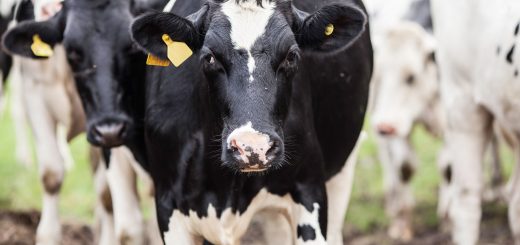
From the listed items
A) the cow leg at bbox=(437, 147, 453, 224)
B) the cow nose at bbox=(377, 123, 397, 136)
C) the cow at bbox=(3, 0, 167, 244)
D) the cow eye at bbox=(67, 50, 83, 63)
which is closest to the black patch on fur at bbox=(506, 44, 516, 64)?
the cow at bbox=(3, 0, 167, 244)

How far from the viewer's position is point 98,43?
708 cm

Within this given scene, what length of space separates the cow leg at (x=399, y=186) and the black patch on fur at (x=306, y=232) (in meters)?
3.75

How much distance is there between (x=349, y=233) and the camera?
10.3 meters

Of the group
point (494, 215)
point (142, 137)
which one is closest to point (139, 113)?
point (142, 137)

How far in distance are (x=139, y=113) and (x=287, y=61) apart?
4.96 ft

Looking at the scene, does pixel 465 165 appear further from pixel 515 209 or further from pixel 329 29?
pixel 329 29

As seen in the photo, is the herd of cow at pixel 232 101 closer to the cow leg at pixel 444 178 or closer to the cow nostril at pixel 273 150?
the cow nostril at pixel 273 150

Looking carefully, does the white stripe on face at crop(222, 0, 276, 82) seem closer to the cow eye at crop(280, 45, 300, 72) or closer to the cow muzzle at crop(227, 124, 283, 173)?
the cow eye at crop(280, 45, 300, 72)

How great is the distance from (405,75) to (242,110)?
5274 mm

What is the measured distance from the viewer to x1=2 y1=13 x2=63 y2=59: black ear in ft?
23.7

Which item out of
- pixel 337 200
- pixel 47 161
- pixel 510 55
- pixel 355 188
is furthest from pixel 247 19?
pixel 355 188

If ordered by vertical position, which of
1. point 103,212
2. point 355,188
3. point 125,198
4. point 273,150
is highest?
point 273,150

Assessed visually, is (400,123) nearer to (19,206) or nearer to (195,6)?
(19,206)

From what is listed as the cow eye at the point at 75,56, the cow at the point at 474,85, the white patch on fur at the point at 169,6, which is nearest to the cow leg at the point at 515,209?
the cow at the point at 474,85
